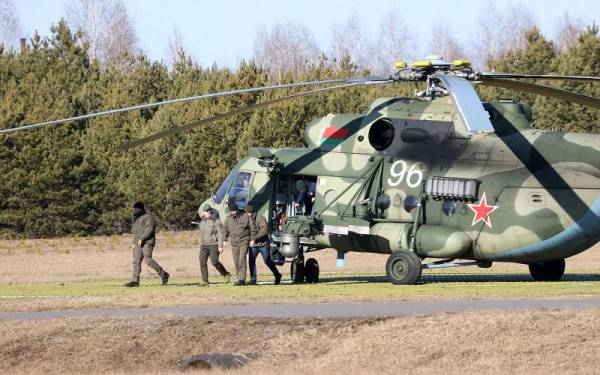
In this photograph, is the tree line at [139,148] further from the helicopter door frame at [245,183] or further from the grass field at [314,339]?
the grass field at [314,339]

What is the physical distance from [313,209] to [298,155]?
1.19m

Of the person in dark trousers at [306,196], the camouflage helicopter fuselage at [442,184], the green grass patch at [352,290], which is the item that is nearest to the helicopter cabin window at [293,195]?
the person in dark trousers at [306,196]

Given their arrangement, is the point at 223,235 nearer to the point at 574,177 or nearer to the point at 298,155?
the point at 298,155

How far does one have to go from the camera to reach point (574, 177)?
22344mm

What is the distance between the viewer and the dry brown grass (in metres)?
14.9

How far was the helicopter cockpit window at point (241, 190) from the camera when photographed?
2648 cm

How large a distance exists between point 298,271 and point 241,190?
2419 millimetres

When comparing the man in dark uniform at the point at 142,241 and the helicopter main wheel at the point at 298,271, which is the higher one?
the man in dark uniform at the point at 142,241

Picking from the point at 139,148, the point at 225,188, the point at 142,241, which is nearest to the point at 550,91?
the point at 142,241

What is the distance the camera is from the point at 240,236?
2469 centimetres

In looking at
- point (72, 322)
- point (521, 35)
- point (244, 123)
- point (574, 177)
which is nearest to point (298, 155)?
point (574, 177)

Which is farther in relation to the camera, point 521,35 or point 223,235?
point 521,35

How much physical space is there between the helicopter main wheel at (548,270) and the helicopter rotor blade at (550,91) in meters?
5.26

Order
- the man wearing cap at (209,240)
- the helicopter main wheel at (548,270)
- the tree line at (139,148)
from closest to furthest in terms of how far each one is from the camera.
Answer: the helicopter main wheel at (548,270) < the man wearing cap at (209,240) < the tree line at (139,148)
